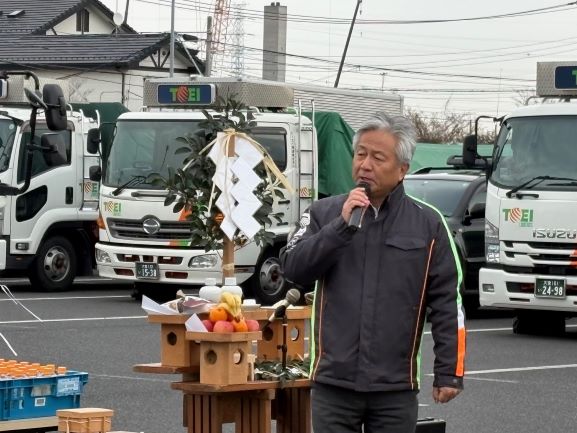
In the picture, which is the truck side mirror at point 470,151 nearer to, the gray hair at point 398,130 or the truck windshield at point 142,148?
the truck windshield at point 142,148

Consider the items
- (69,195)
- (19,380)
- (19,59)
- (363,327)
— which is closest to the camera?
(363,327)

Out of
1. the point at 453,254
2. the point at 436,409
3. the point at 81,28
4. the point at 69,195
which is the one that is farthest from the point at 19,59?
the point at 453,254

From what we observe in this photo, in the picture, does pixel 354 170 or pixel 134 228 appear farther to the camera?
pixel 134 228

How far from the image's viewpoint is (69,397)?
27.9 ft

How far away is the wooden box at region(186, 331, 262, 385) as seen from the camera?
22.0ft

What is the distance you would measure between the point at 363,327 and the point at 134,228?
13.9 meters

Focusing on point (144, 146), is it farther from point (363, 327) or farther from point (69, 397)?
point (363, 327)

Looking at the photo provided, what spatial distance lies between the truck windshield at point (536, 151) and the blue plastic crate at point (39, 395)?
8546 mm

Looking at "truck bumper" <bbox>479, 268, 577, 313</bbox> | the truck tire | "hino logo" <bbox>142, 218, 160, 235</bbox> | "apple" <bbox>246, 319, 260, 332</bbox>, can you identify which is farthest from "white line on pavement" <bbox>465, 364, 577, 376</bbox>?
"hino logo" <bbox>142, 218, 160, 235</bbox>

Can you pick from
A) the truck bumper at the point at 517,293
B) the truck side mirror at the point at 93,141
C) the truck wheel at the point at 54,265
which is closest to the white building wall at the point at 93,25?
the truck wheel at the point at 54,265

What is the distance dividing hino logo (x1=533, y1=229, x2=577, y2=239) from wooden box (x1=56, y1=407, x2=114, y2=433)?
9044 mm

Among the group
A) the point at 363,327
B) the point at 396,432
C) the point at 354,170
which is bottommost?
the point at 396,432

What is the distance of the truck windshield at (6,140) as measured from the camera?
1981 cm

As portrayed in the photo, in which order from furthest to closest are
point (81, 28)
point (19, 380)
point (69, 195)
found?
point (81, 28) → point (69, 195) → point (19, 380)
